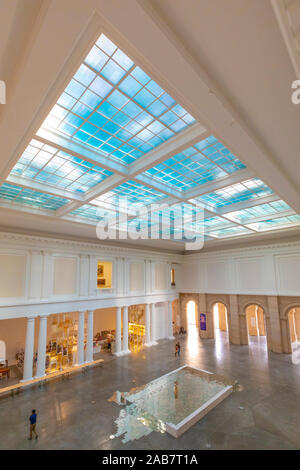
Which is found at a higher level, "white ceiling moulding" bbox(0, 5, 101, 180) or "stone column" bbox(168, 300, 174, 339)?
"white ceiling moulding" bbox(0, 5, 101, 180)

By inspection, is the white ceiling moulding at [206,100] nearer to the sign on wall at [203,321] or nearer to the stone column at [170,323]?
the sign on wall at [203,321]

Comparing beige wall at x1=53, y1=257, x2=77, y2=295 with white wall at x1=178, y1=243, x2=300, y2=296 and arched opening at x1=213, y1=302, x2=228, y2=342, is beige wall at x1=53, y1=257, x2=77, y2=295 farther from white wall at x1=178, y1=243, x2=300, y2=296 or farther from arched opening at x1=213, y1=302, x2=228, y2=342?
arched opening at x1=213, y1=302, x2=228, y2=342

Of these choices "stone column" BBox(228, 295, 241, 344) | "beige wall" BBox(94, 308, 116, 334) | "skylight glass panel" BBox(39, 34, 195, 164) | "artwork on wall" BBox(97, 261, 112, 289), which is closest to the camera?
"skylight glass panel" BBox(39, 34, 195, 164)

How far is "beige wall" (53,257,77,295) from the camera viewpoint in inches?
649

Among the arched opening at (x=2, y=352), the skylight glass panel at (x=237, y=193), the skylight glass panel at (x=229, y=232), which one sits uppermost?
the skylight glass panel at (x=237, y=193)

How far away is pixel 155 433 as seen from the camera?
9078mm

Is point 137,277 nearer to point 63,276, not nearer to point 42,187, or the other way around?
point 63,276

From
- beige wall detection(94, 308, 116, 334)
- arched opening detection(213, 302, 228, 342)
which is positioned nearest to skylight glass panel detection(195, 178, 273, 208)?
beige wall detection(94, 308, 116, 334)

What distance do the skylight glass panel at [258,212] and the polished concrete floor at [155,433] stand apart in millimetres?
9895

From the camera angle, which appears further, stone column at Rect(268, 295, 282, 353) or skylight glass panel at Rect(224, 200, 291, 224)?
stone column at Rect(268, 295, 282, 353)

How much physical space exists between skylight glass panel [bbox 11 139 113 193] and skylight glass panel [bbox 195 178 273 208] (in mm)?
5453

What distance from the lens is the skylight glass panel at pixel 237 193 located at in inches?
425

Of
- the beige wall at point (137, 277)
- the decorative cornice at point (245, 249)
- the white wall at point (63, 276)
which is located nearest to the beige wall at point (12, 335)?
the white wall at point (63, 276)

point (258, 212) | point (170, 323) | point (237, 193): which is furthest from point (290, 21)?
point (170, 323)
